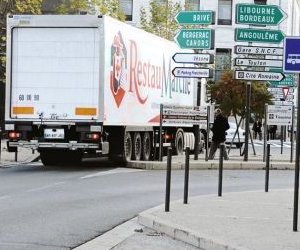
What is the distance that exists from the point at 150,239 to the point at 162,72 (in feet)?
52.1

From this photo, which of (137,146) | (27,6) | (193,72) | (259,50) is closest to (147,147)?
(137,146)

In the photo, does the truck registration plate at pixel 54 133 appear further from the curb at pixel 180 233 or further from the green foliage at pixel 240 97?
the green foliage at pixel 240 97

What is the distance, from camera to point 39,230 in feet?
31.6

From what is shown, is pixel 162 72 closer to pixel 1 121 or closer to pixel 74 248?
pixel 74 248

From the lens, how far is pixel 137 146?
22062mm

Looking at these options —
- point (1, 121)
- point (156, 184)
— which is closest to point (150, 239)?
point (156, 184)

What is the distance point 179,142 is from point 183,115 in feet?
11.2

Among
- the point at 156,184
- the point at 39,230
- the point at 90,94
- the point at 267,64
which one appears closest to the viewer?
the point at 39,230

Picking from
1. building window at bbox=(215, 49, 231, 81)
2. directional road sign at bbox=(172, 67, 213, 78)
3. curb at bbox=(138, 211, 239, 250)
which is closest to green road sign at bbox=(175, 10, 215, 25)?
directional road sign at bbox=(172, 67, 213, 78)

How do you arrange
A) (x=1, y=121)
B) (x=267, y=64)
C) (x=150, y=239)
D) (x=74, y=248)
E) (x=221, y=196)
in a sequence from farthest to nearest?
(x=1, y=121)
(x=267, y=64)
(x=221, y=196)
(x=150, y=239)
(x=74, y=248)

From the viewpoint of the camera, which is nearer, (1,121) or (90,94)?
(90,94)

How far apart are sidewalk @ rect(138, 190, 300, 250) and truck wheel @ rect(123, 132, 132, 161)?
7.81 meters

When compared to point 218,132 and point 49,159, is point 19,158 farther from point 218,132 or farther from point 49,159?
point 218,132

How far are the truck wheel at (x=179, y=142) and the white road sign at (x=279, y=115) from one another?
3.32 meters
